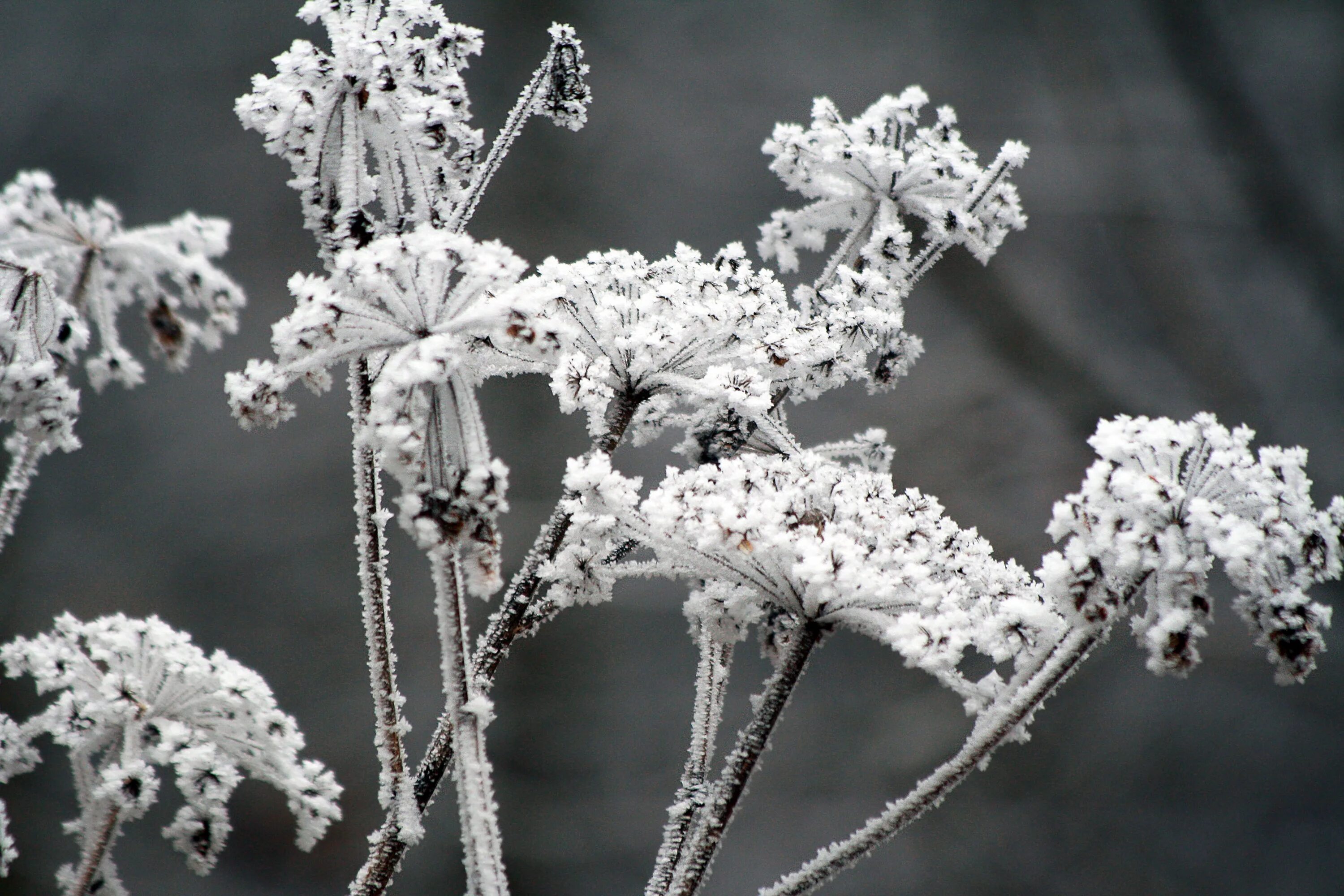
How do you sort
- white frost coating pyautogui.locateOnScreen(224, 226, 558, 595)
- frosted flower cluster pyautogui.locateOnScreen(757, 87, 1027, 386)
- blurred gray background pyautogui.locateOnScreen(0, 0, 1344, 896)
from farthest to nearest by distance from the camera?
blurred gray background pyautogui.locateOnScreen(0, 0, 1344, 896) < frosted flower cluster pyautogui.locateOnScreen(757, 87, 1027, 386) < white frost coating pyautogui.locateOnScreen(224, 226, 558, 595)

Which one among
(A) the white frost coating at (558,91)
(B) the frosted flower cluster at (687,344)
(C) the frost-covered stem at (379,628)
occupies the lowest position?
(C) the frost-covered stem at (379,628)

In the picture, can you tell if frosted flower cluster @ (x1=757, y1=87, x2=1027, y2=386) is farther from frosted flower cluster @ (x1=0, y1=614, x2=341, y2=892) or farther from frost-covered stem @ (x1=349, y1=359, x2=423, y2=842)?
frosted flower cluster @ (x1=0, y1=614, x2=341, y2=892)

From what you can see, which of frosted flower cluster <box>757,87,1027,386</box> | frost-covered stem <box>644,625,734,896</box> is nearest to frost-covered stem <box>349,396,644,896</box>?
frost-covered stem <box>644,625,734,896</box>

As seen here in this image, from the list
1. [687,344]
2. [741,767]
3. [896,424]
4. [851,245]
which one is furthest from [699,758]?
[896,424]

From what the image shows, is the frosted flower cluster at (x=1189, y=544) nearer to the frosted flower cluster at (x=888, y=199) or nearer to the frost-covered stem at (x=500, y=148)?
the frosted flower cluster at (x=888, y=199)

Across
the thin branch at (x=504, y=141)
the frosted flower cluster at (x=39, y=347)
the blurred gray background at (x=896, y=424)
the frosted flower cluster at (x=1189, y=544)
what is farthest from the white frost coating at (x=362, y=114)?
the blurred gray background at (x=896, y=424)
